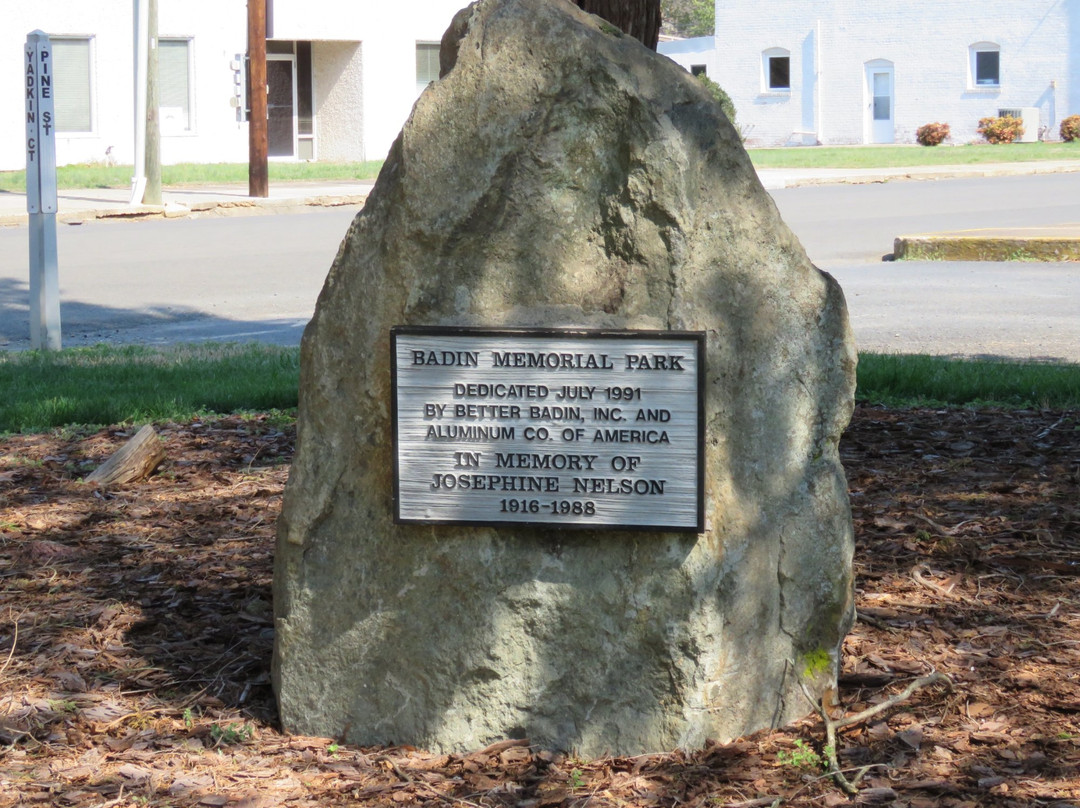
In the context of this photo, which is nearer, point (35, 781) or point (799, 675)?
point (35, 781)

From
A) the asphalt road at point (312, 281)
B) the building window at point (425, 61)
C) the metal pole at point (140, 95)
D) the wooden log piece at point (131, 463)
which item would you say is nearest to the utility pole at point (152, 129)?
the metal pole at point (140, 95)

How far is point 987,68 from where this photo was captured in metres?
46.9

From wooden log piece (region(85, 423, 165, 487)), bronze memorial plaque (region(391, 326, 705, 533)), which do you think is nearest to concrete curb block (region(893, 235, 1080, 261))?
wooden log piece (region(85, 423, 165, 487))

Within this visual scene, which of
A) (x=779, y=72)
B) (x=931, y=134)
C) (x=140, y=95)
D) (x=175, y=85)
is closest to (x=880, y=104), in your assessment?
(x=779, y=72)

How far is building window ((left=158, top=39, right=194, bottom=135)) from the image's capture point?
102 ft

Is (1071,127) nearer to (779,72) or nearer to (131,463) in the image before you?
(779,72)

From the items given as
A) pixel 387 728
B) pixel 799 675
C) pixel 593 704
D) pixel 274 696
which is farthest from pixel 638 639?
pixel 274 696

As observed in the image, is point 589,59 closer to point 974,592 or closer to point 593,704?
point 593,704

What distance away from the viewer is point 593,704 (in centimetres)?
351

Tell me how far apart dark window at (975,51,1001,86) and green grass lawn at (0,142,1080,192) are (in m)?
6.13

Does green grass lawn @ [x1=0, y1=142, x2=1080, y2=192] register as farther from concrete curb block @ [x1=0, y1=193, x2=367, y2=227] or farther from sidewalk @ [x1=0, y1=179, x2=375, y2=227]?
concrete curb block @ [x1=0, y1=193, x2=367, y2=227]

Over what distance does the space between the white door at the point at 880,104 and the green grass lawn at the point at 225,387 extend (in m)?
42.1

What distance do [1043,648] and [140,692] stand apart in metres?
2.71

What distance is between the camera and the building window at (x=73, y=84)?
98.4 feet
